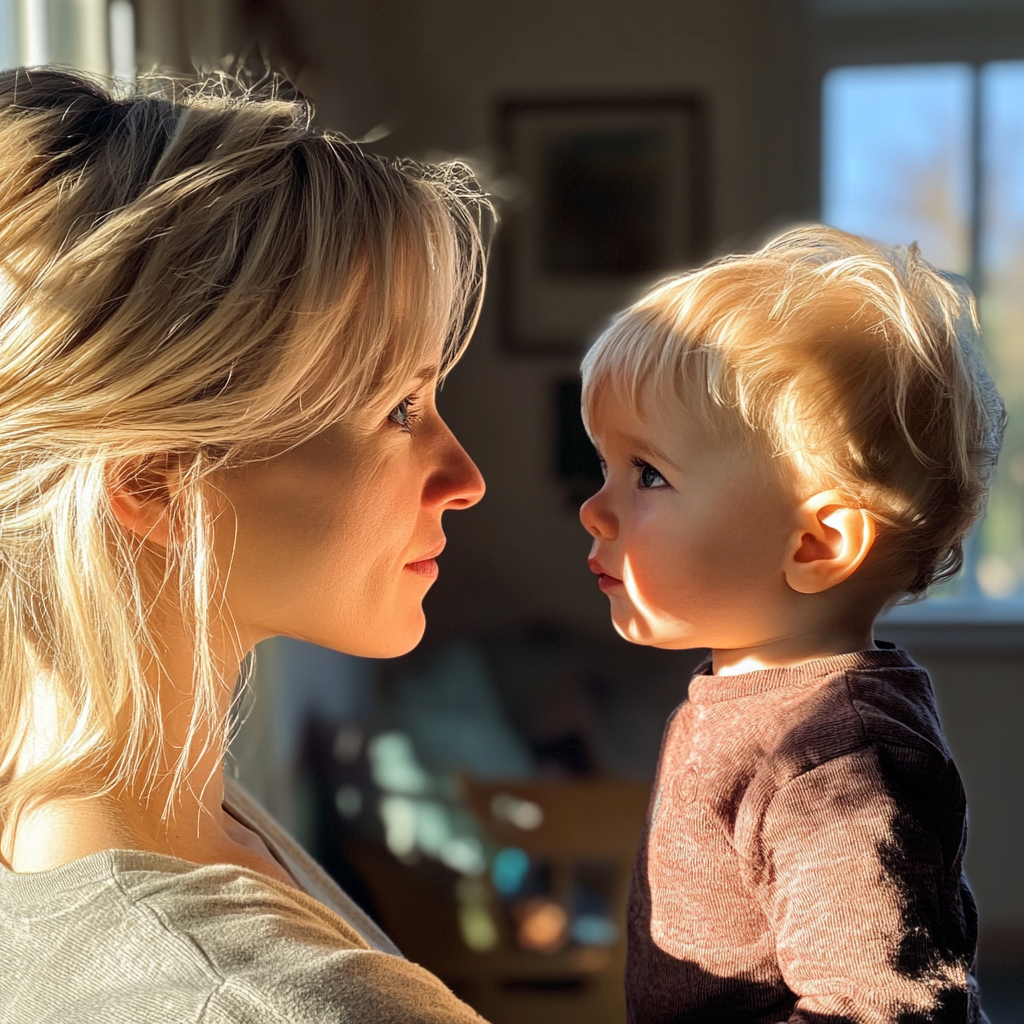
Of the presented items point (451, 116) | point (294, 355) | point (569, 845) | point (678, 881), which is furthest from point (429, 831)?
point (294, 355)

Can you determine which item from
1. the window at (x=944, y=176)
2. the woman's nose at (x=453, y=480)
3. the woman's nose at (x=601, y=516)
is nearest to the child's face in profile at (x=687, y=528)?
the woman's nose at (x=601, y=516)

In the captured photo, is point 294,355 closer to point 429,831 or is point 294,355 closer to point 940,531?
point 940,531

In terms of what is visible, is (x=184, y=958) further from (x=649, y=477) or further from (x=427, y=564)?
(x=649, y=477)

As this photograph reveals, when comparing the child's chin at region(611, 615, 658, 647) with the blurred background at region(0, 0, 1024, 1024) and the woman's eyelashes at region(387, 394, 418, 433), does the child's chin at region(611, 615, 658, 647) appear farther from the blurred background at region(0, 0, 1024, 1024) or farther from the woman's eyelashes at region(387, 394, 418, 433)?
the blurred background at region(0, 0, 1024, 1024)

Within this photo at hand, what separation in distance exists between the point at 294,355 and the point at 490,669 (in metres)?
2.62

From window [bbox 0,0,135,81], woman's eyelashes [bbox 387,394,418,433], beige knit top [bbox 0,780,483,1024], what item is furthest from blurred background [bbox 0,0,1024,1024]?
beige knit top [bbox 0,780,483,1024]

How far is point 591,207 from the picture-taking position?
3.25m

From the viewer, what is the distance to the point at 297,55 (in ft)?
8.91

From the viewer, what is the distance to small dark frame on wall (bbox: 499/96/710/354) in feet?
10.6

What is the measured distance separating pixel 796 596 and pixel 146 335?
1.75 ft

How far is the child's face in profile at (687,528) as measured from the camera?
0.86m

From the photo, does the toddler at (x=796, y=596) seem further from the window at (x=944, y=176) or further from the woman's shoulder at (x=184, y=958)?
the window at (x=944, y=176)

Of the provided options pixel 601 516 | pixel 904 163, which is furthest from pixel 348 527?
pixel 904 163

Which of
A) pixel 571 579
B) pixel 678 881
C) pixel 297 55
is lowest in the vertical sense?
pixel 571 579
